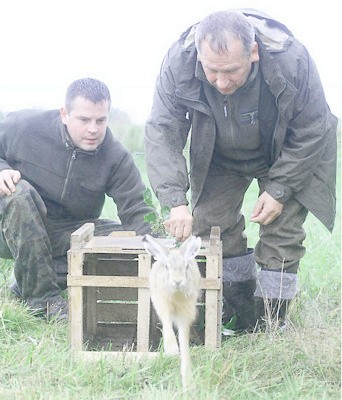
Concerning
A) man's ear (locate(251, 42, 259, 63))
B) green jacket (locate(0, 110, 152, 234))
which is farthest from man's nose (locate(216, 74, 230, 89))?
green jacket (locate(0, 110, 152, 234))

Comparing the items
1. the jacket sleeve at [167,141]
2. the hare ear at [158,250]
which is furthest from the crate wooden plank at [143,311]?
the hare ear at [158,250]

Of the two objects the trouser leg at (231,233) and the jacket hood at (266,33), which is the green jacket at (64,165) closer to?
the trouser leg at (231,233)

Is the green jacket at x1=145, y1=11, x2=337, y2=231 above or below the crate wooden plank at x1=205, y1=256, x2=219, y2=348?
above

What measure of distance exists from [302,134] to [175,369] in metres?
1.92

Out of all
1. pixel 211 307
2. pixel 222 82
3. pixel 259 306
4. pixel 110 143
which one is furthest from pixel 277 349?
pixel 110 143

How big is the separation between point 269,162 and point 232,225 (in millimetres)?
775

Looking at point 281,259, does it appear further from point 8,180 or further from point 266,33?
point 8,180

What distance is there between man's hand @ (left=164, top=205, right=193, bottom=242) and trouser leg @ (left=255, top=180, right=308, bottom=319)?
3.00 feet

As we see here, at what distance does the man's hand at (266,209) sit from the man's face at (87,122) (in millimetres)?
1415

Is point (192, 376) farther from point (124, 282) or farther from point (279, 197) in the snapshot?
point (279, 197)

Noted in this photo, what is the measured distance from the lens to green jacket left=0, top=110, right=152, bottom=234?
6.51 m

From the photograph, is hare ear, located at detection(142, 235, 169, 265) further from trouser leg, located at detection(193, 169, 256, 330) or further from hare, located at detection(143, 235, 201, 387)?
trouser leg, located at detection(193, 169, 256, 330)

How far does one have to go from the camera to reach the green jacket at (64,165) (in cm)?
651

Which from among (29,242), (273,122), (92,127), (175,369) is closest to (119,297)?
(29,242)
